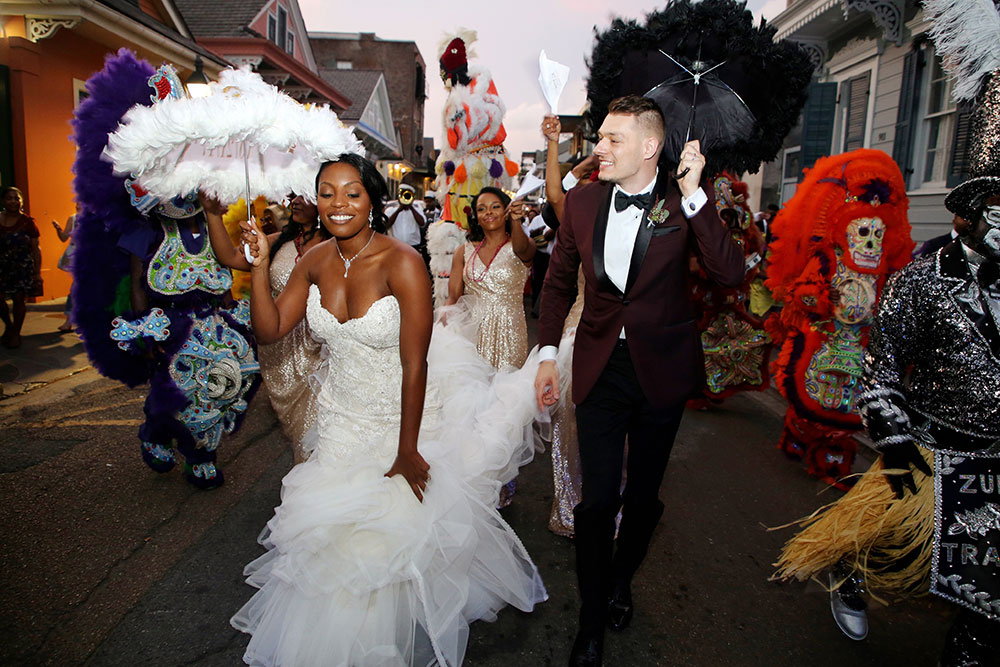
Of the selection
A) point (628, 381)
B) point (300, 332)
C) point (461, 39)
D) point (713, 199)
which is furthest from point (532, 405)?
point (461, 39)

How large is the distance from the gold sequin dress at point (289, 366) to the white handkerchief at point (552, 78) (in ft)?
7.17

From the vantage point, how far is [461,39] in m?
6.12

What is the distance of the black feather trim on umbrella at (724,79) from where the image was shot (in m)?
2.74

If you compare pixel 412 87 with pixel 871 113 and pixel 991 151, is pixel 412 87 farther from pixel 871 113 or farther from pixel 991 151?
pixel 991 151

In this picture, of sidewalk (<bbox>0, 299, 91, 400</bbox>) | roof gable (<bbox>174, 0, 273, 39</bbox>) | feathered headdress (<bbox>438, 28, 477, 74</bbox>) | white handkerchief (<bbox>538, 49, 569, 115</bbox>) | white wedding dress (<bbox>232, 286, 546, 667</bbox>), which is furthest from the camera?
roof gable (<bbox>174, 0, 273, 39</bbox>)

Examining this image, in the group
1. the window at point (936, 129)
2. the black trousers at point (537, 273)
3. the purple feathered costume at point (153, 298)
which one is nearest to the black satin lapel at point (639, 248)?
the purple feathered costume at point (153, 298)

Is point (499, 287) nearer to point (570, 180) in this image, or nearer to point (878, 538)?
point (570, 180)

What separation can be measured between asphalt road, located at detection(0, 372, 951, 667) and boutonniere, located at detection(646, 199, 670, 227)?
1865mm

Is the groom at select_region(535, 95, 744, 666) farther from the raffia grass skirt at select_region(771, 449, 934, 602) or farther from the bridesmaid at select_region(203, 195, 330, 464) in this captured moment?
the bridesmaid at select_region(203, 195, 330, 464)

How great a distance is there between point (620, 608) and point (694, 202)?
1873 millimetres

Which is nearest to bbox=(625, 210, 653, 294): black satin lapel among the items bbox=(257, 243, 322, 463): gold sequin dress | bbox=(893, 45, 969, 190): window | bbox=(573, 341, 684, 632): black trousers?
bbox=(573, 341, 684, 632): black trousers

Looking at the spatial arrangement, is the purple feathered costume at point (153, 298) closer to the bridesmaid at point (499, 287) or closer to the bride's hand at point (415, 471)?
the bridesmaid at point (499, 287)

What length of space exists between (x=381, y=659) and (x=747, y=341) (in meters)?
4.92

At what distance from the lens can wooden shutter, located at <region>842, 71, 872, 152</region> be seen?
10.2 m
